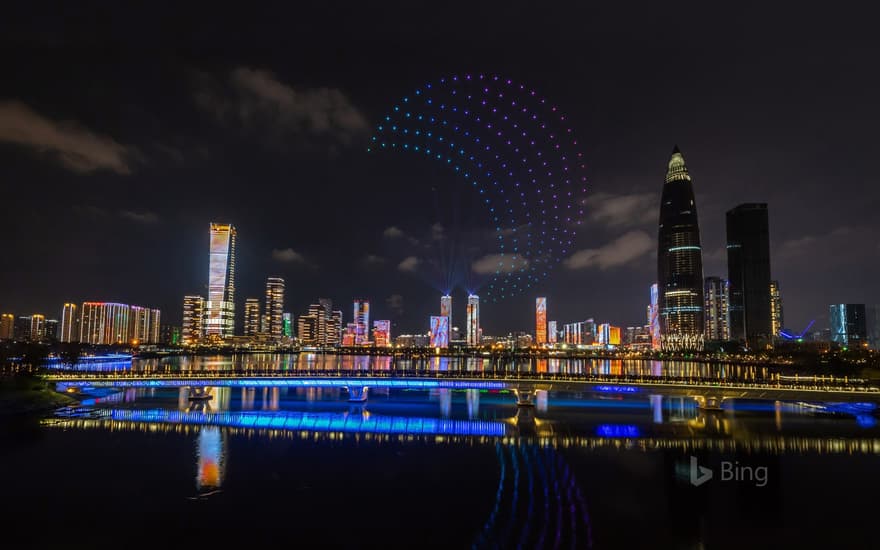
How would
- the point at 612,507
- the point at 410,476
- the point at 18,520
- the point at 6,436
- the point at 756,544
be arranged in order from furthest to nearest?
the point at 6,436, the point at 410,476, the point at 612,507, the point at 18,520, the point at 756,544

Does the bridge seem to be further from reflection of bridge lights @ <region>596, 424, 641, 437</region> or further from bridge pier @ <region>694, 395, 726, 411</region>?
reflection of bridge lights @ <region>596, 424, 641, 437</region>

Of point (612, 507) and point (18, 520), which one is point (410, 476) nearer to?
point (612, 507)

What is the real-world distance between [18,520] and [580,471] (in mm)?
33272

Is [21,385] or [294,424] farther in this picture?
[21,385]

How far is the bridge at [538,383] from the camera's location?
6250cm

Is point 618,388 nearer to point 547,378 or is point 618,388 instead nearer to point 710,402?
A: point 547,378

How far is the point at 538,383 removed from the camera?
224 feet

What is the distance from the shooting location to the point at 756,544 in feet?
90.2

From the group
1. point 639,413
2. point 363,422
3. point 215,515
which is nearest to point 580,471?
point 215,515

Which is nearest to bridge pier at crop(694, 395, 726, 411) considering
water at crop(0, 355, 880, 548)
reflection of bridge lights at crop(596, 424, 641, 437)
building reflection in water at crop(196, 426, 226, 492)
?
water at crop(0, 355, 880, 548)

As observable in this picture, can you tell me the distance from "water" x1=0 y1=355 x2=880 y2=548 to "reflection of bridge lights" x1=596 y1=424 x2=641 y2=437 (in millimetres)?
207

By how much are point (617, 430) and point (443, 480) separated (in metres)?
25.4

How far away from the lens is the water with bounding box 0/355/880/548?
2878 centimetres

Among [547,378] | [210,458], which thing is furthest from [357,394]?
[210,458]
